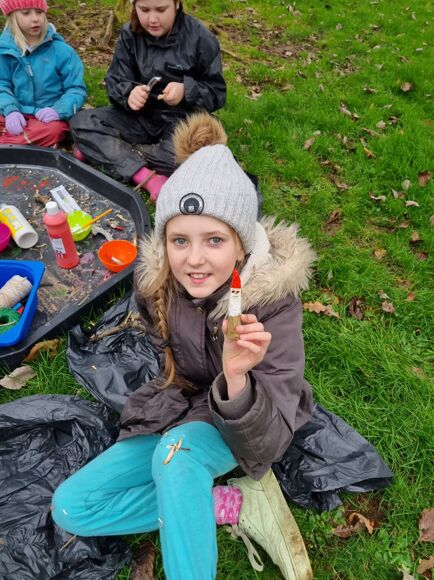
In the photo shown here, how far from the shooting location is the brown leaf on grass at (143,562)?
1.91 meters

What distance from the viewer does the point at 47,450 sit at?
2283mm

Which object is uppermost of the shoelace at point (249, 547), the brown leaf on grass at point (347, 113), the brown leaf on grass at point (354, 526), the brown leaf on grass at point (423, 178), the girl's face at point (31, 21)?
the girl's face at point (31, 21)

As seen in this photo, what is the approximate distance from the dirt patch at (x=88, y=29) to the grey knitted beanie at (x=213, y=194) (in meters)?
4.53

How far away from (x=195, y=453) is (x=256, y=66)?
519 centimetres

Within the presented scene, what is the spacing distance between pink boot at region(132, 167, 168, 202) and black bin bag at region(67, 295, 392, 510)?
1.58 m

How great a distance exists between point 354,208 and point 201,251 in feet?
7.75

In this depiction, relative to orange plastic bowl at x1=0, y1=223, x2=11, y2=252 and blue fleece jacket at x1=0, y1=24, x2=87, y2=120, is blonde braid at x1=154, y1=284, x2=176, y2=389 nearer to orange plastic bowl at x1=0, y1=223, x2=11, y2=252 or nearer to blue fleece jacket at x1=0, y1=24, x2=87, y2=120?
orange plastic bowl at x1=0, y1=223, x2=11, y2=252

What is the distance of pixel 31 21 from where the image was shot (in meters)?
3.84

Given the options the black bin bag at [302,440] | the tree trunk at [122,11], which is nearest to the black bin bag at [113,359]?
the black bin bag at [302,440]

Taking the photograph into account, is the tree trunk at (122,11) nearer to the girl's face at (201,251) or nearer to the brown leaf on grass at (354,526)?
the girl's face at (201,251)

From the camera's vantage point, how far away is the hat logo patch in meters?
1.67

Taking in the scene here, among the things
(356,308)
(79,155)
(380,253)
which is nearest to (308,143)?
(380,253)

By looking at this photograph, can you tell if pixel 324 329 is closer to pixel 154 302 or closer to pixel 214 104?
pixel 154 302

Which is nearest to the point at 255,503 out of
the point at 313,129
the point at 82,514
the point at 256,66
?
the point at 82,514
